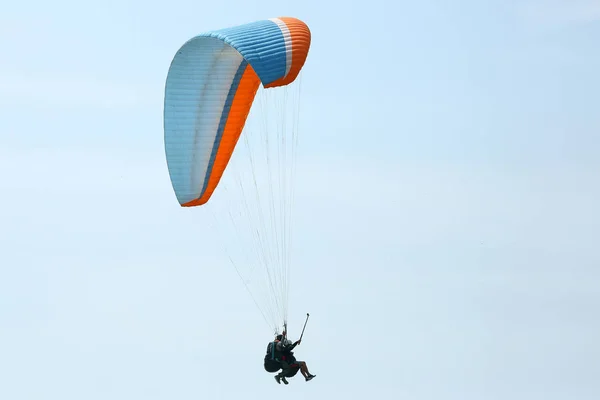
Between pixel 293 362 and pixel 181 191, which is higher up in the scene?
pixel 181 191

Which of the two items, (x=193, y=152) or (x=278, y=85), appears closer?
(x=278, y=85)

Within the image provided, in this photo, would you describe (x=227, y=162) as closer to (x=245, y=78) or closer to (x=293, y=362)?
(x=245, y=78)

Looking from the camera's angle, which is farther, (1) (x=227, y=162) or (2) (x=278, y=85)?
(1) (x=227, y=162)

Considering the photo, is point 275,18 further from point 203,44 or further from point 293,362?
point 293,362

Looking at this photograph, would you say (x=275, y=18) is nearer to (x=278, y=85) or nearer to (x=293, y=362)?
(x=278, y=85)

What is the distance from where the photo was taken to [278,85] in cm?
4175

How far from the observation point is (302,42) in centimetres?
4253

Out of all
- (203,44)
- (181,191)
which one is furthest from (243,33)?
(181,191)

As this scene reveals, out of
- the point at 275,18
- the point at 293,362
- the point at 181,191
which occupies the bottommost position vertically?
the point at 293,362

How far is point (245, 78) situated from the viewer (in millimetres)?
44500

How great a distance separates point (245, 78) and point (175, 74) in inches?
64.9

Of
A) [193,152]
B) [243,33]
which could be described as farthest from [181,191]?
[243,33]

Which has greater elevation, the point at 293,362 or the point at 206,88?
the point at 206,88

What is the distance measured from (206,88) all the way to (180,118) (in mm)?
849
